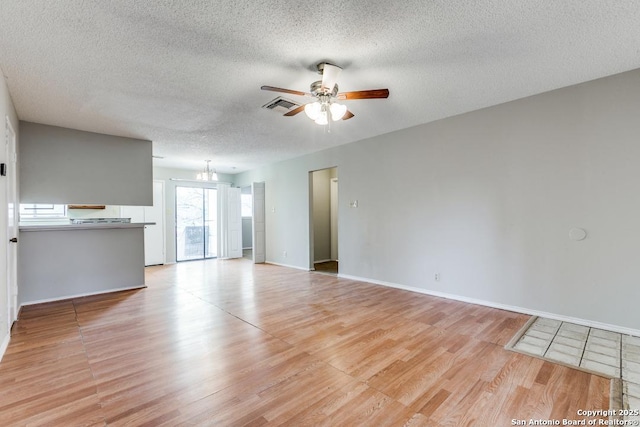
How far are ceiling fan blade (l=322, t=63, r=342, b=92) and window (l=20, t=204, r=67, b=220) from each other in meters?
4.79

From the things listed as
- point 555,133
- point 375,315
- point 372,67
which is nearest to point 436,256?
point 375,315

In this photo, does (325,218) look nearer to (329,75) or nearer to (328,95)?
(328,95)

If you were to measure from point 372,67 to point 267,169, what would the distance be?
535 centimetres

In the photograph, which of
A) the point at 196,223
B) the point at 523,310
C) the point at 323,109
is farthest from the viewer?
the point at 196,223

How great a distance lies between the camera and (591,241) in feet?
10.3

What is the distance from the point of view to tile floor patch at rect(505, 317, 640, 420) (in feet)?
7.20

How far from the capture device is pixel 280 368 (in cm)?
235

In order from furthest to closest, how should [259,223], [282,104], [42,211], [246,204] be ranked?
[246,204] → [259,223] → [42,211] → [282,104]

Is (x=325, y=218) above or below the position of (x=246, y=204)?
below

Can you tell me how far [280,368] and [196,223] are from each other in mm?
7089

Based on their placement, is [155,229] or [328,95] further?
[155,229]

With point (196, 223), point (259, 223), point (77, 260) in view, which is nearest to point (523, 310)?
point (259, 223)

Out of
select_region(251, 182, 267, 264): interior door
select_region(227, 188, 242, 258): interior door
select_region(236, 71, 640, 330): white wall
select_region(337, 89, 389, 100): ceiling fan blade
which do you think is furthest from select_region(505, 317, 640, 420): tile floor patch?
select_region(227, 188, 242, 258): interior door

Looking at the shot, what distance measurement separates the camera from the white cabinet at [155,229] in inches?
291
